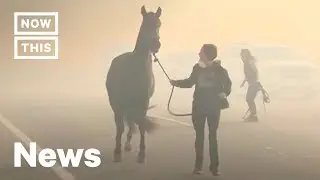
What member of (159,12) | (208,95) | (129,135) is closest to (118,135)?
(129,135)

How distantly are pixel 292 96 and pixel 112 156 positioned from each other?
3.09 feet

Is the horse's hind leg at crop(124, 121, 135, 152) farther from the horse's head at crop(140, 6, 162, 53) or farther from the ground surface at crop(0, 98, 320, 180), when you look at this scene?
the horse's head at crop(140, 6, 162, 53)

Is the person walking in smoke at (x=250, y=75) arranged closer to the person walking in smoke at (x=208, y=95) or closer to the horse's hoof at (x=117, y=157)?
the person walking in smoke at (x=208, y=95)

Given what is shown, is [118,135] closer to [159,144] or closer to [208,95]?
[159,144]

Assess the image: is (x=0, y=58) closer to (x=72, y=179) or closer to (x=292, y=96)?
(x=72, y=179)

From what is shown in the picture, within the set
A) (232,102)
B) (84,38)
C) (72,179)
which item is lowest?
(72,179)

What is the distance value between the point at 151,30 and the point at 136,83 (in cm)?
27

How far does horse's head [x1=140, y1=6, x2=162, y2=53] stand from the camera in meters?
4.68

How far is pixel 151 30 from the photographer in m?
4.69

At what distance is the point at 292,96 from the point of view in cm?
477

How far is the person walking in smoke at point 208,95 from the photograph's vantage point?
4.63 m

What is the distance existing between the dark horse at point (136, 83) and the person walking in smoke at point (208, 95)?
0.52 ft

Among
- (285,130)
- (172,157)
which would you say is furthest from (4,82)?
(285,130)

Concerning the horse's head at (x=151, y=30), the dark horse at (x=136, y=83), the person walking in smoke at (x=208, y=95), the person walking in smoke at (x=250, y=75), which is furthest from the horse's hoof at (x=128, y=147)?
the person walking in smoke at (x=250, y=75)
